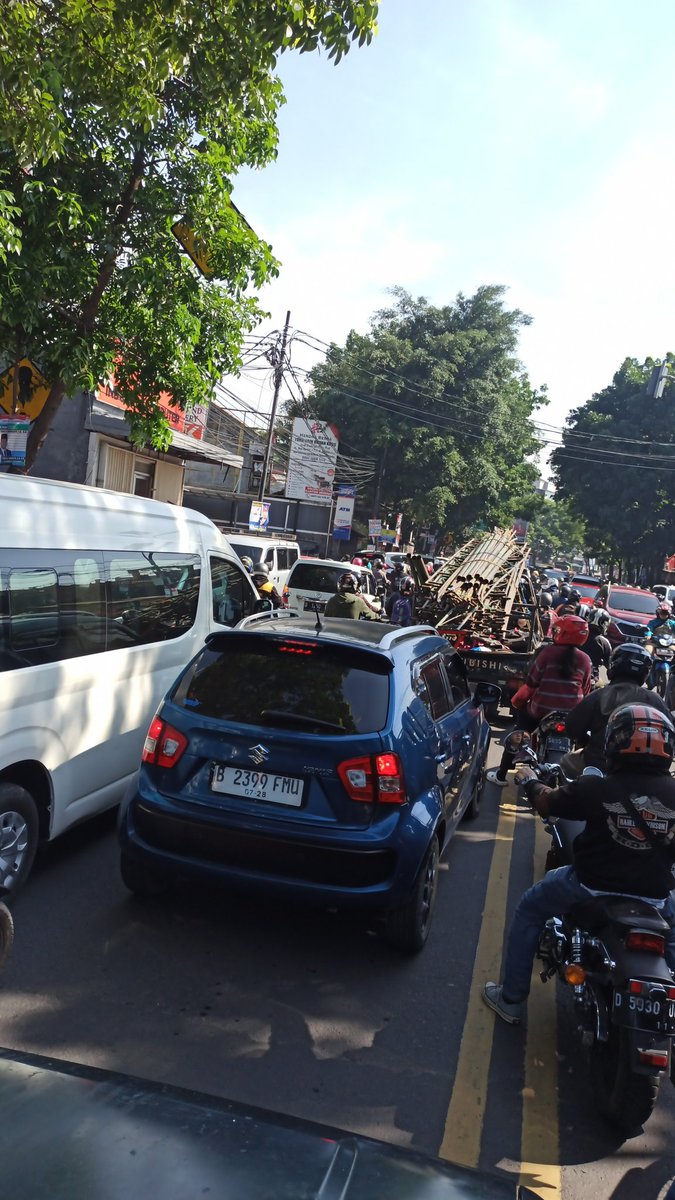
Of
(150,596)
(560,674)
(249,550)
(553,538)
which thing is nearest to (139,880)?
(150,596)

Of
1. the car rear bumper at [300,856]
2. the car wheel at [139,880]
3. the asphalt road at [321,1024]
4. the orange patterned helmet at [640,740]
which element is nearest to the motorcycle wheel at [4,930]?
the asphalt road at [321,1024]

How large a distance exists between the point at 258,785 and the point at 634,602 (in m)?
20.6

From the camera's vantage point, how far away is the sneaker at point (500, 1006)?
3.84m

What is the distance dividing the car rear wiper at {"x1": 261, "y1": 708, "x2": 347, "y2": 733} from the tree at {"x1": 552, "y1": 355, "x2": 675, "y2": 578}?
43624 mm

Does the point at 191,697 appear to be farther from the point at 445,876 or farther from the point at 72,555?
the point at 445,876

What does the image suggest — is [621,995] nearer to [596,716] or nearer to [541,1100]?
[541,1100]

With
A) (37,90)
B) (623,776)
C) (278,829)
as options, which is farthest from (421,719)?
(37,90)

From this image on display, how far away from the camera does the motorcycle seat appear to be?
325 cm

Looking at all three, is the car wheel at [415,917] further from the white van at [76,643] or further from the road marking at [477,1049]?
the white van at [76,643]

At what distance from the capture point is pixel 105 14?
6.89 m

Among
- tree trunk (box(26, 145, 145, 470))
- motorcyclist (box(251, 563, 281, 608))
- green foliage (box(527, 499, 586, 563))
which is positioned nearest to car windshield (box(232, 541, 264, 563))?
motorcyclist (box(251, 563, 281, 608))

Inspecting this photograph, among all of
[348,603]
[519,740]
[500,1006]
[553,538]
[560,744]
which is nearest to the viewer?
[500,1006]

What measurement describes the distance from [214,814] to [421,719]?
116 centimetres

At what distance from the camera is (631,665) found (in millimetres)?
5422
